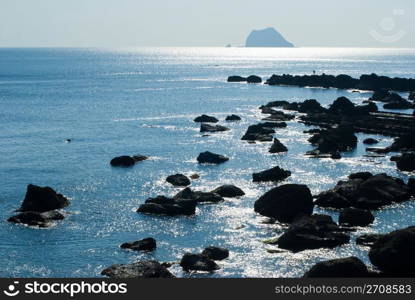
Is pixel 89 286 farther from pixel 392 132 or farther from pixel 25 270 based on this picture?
pixel 392 132

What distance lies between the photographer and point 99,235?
63531 millimetres

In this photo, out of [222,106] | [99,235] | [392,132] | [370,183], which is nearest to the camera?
[99,235]

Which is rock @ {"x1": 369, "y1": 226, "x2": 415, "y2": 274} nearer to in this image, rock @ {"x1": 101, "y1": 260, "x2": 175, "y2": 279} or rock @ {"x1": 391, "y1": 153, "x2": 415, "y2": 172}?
rock @ {"x1": 101, "y1": 260, "x2": 175, "y2": 279}

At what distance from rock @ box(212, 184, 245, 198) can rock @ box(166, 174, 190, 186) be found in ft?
22.9

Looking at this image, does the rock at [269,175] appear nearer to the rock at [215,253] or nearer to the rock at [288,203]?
the rock at [288,203]

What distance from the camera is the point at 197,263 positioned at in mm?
53219

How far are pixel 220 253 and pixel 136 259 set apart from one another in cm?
792

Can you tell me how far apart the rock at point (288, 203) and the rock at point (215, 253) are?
1356cm

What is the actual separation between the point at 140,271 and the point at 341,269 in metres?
16.5

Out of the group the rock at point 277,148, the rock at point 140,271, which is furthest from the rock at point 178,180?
the rock at point 140,271

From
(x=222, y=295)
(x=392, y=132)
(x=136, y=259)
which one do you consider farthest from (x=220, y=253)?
(x=392, y=132)

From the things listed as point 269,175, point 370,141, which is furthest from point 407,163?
point 370,141

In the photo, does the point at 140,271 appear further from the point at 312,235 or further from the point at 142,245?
the point at 312,235

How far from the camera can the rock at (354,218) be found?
66.5 metres
